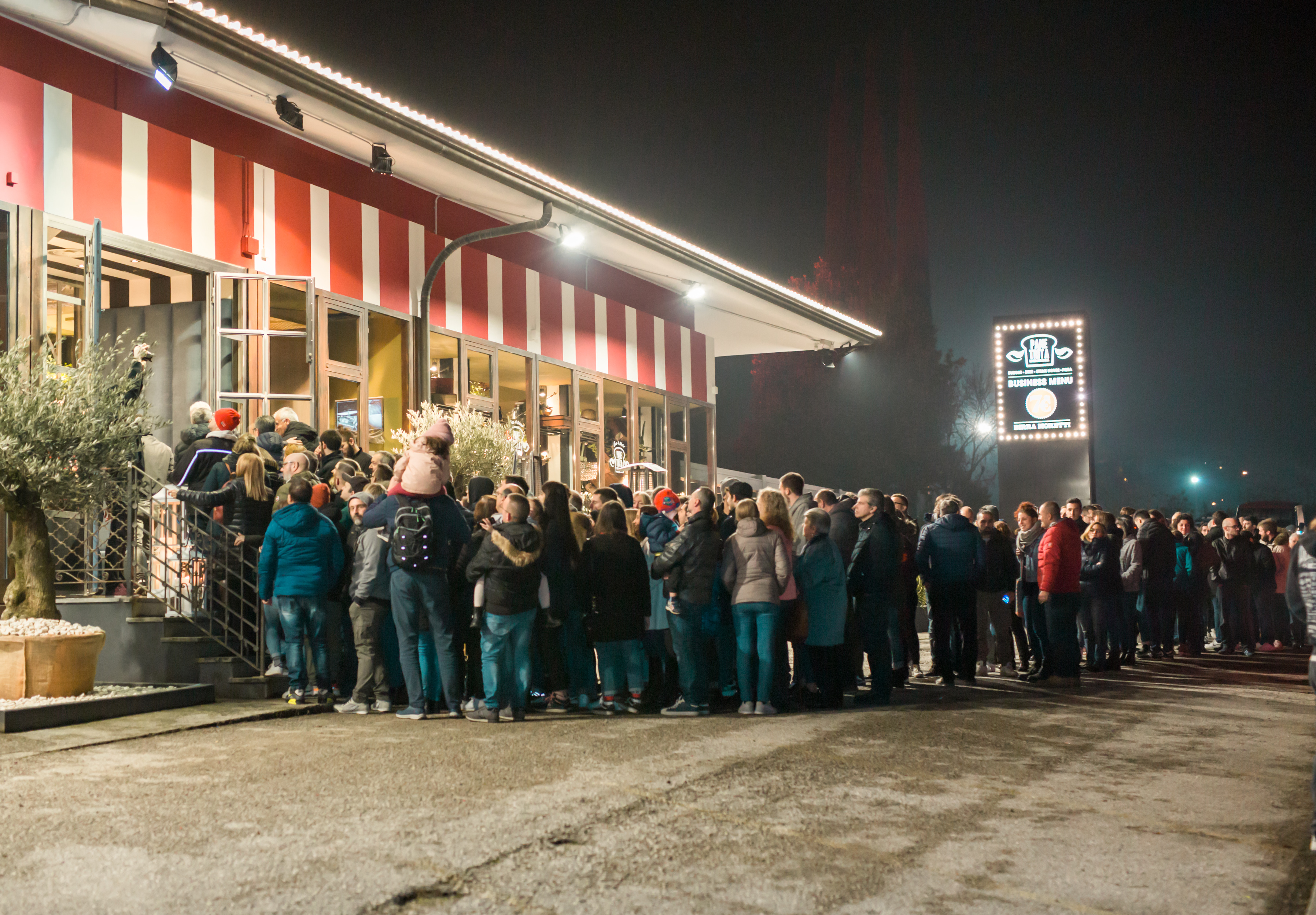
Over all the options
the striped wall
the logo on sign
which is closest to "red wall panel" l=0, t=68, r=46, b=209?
the striped wall

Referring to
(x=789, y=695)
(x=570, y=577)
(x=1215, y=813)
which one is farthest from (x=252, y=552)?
(x=1215, y=813)

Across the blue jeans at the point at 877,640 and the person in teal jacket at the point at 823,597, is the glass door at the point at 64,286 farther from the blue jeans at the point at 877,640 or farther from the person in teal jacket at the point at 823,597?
the blue jeans at the point at 877,640

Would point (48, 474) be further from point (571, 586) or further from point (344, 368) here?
point (344, 368)

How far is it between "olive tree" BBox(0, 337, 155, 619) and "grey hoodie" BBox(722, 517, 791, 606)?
479 centimetres

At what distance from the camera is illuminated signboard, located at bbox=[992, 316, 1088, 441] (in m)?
24.8

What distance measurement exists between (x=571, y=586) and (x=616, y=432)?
13473 mm

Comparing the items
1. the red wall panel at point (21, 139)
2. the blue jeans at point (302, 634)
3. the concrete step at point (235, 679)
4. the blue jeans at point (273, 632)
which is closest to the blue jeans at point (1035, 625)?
the blue jeans at point (302, 634)

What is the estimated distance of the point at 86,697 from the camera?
8.59m

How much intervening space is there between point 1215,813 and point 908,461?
48829 millimetres

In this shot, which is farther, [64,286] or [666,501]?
[64,286]

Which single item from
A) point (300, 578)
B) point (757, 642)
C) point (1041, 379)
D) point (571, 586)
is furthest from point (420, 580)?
point (1041, 379)

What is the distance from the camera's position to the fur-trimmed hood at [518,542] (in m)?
8.44

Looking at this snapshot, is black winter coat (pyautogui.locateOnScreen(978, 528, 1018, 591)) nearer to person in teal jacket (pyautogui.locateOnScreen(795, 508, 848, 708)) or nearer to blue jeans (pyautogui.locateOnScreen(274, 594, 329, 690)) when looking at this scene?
person in teal jacket (pyautogui.locateOnScreen(795, 508, 848, 708))

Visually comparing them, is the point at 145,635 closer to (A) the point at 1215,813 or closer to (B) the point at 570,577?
(B) the point at 570,577
